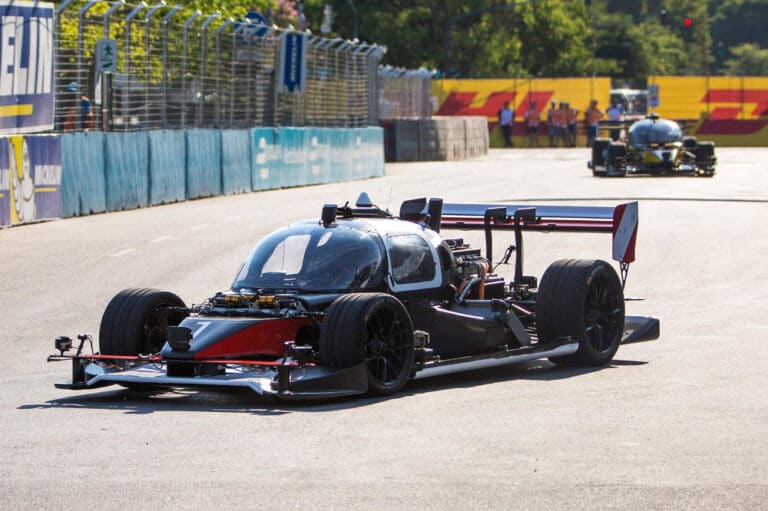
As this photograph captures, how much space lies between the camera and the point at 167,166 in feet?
84.5

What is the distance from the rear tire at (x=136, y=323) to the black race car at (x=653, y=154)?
26.1 meters

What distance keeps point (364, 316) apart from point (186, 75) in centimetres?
1955

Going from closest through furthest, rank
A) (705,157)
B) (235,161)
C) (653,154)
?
(235,161) < (705,157) < (653,154)

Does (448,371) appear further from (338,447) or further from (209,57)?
(209,57)

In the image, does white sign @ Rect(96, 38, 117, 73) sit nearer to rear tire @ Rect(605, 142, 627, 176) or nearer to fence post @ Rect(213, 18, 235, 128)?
fence post @ Rect(213, 18, 235, 128)

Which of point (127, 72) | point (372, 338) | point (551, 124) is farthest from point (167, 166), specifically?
point (551, 124)

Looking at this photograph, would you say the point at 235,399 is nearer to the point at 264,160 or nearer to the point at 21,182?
the point at 21,182

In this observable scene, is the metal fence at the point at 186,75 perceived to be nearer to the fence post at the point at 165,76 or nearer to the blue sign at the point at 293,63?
the fence post at the point at 165,76

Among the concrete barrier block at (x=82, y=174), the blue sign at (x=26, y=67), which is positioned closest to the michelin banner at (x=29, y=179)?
the concrete barrier block at (x=82, y=174)

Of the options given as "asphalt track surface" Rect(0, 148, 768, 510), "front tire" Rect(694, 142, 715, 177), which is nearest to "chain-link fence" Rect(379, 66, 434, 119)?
"front tire" Rect(694, 142, 715, 177)

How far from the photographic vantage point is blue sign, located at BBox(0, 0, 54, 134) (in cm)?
2183

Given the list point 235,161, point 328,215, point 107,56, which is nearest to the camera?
point 328,215

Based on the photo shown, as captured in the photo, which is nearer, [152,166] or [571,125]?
[152,166]

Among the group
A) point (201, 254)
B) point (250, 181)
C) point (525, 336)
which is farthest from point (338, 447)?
point (250, 181)
